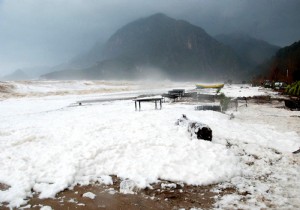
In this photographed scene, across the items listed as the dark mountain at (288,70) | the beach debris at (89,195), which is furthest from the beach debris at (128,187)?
the dark mountain at (288,70)

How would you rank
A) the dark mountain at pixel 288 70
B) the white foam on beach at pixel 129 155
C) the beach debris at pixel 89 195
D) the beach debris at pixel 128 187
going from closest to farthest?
the beach debris at pixel 89 195
the beach debris at pixel 128 187
the white foam on beach at pixel 129 155
the dark mountain at pixel 288 70

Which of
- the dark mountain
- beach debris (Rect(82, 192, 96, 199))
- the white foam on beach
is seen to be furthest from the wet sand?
the dark mountain

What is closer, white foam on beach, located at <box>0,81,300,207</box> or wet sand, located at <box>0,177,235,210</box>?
wet sand, located at <box>0,177,235,210</box>

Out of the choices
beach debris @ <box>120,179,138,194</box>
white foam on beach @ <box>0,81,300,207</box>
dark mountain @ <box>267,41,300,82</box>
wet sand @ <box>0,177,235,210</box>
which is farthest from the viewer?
dark mountain @ <box>267,41,300,82</box>

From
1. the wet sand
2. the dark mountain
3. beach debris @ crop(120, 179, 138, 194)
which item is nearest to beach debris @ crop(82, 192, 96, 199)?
the wet sand

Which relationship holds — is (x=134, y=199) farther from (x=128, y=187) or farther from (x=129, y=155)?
(x=129, y=155)

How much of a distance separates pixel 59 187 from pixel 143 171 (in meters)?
2.41

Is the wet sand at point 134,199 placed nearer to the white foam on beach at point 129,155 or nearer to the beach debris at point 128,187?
the beach debris at point 128,187

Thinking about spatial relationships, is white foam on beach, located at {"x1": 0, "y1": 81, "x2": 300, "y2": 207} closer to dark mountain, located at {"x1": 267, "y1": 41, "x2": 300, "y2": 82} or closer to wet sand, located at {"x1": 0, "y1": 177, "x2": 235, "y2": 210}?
wet sand, located at {"x1": 0, "y1": 177, "x2": 235, "y2": 210}

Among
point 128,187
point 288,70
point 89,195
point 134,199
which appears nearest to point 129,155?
point 128,187

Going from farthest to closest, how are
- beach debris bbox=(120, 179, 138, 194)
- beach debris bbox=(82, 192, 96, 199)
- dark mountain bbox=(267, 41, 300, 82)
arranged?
1. dark mountain bbox=(267, 41, 300, 82)
2. beach debris bbox=(120, 179, 138, 194)
3. beach debris bbox=(82, 192, 96, 199)

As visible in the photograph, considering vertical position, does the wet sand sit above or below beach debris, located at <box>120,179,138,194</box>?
below

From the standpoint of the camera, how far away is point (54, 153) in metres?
9.79

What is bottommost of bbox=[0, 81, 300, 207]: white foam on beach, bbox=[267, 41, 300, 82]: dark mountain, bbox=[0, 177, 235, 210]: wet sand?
bbox=[0, 177, 235, 210]: wet sand
